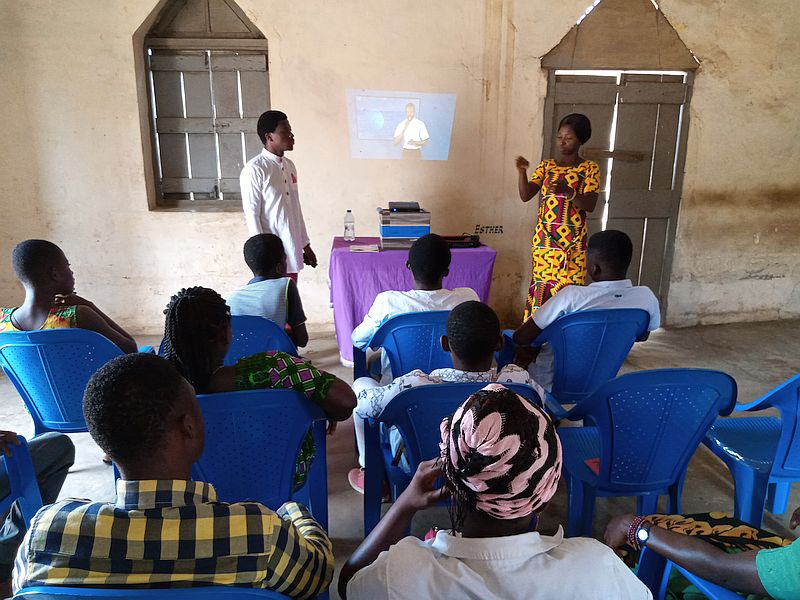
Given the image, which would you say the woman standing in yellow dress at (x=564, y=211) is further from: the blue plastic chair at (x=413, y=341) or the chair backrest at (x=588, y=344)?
the blue plastic chair at (x=413, y=341)

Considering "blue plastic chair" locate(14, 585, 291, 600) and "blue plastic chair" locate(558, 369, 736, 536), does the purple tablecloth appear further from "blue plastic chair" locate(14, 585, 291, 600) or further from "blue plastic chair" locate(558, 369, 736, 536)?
"blue plastic chair" locate(14, 585, 291, 600)

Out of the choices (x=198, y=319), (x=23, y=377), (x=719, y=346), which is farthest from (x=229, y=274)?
(x=719, y=346)

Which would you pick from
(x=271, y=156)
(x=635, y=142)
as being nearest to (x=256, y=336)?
(x=271, y=156)

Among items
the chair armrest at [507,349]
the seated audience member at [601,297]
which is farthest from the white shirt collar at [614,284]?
the chair armrest at [507,349]

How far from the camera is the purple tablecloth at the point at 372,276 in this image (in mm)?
3676

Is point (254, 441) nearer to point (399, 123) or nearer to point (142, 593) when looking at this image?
point (142, 593)

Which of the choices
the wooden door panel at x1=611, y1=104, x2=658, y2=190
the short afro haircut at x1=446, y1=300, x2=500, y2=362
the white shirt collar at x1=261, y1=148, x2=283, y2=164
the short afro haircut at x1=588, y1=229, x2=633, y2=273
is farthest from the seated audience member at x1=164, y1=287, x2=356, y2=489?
the wooden door panel at x1=611, y1=104, x2=658, y2=190

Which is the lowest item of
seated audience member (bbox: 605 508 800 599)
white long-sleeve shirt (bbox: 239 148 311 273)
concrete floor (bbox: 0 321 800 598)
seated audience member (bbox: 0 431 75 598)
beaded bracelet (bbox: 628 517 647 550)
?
concrete floor (bbox: 0 321 800 598)

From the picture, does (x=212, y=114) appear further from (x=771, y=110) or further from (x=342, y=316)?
(x=771, y=110)

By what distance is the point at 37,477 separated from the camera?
6.25 ft

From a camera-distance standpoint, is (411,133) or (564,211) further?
(411,133)

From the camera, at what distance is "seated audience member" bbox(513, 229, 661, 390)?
2498mm

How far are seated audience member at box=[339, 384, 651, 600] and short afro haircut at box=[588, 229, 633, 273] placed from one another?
1.77 meters

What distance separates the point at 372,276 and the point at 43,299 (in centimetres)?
192
